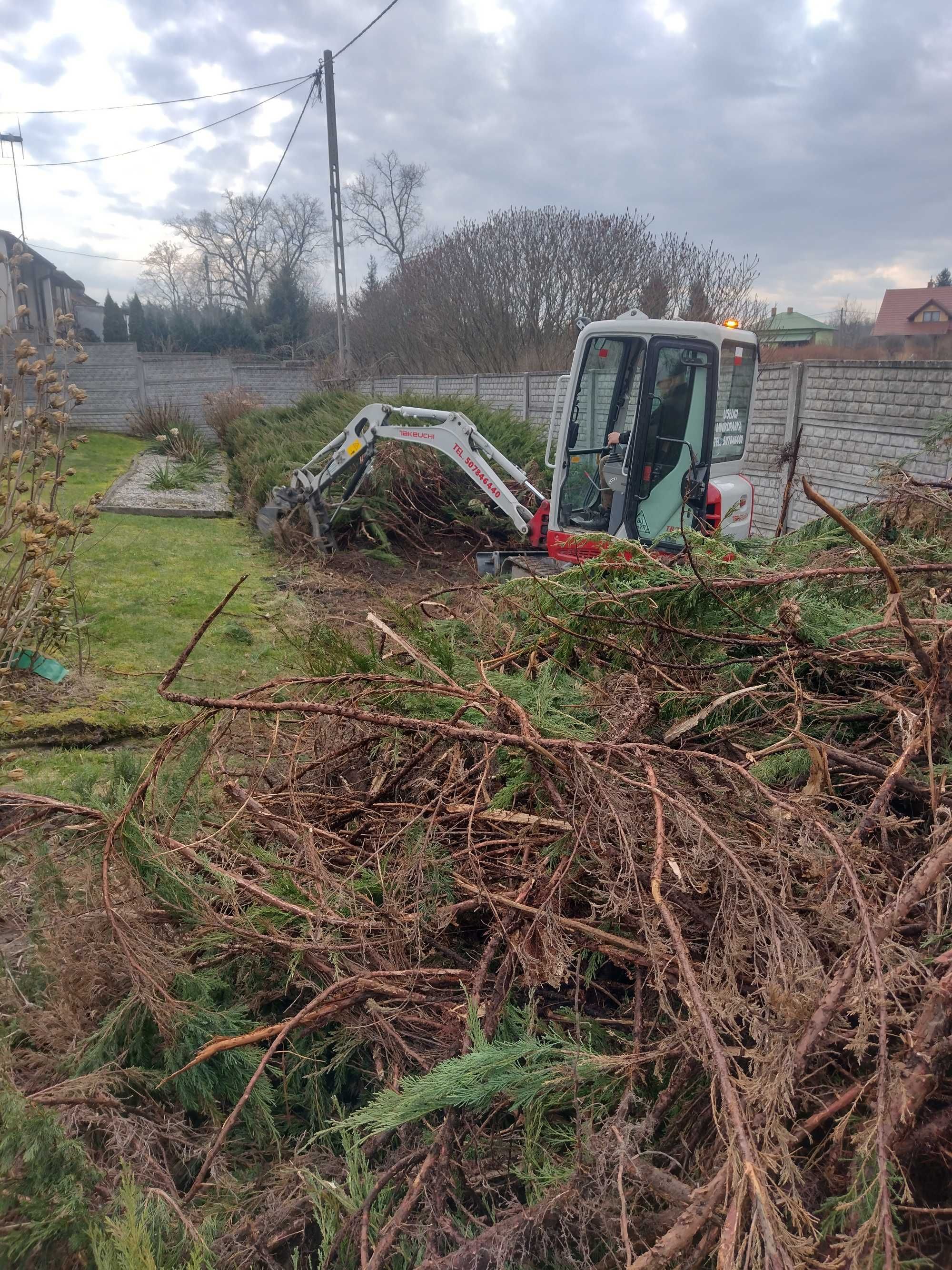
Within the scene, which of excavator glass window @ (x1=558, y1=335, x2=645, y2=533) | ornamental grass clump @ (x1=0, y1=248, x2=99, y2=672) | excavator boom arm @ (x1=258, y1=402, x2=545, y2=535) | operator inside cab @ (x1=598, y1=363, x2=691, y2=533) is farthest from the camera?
excavator boom arm @ (x1=258, y1=402, x2=545, y2=535)

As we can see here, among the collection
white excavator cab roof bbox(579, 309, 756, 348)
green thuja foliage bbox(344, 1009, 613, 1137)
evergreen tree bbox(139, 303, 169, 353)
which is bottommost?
green thuja foliage bbox(344, 1009, 613, 1137)

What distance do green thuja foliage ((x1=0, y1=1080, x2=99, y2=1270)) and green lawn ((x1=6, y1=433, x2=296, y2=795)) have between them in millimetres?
1148

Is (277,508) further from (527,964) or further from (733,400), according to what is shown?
(527,964)

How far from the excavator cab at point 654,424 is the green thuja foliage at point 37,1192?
5557mm

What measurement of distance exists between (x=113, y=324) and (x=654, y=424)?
40.3 m

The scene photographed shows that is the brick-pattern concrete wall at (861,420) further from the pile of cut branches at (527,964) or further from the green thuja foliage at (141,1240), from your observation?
the green thuja foliage at (141,1240)

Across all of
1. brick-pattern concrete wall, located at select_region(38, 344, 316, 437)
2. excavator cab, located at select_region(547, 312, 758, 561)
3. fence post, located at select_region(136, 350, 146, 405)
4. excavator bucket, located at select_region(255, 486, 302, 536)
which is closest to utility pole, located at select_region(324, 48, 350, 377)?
brick-pattern concrete wall, located at select_region(38, 344, 316, 437)

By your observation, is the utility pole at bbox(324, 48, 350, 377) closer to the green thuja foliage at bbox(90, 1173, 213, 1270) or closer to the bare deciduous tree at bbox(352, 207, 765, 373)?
the bare deciduous tree at bbox(352, 207, 765, 373)

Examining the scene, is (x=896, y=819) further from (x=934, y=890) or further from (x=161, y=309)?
(x=161, y=309)

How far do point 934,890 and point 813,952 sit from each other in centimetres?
30

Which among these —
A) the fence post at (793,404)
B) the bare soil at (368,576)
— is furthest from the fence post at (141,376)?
the fence post at (793,404)

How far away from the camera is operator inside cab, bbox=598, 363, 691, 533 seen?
22.5ft

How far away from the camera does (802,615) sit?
2.63 meters

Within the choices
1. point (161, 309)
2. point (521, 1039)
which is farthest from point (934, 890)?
point (161, 309)
